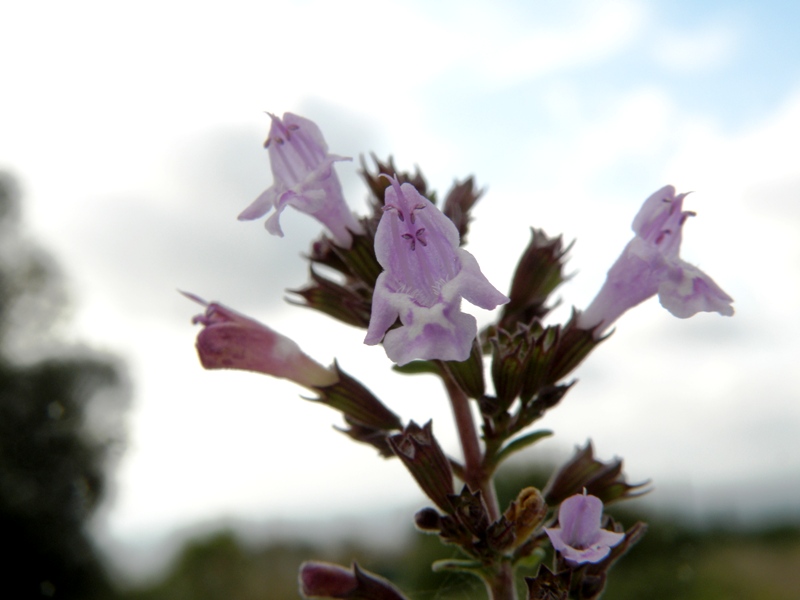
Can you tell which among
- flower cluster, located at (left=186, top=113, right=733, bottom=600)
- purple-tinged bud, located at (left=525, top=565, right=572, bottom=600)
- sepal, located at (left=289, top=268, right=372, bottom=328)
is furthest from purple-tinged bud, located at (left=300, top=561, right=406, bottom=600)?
sepal, located at (left=289, top=268, right=372, bottom=328)

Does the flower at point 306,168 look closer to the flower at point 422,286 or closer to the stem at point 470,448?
the flower at point 422,286

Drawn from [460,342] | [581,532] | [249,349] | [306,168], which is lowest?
[581,532]

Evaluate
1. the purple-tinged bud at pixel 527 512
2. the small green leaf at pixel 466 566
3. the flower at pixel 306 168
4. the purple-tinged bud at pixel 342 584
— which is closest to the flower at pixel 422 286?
A: the flower at pixel 306 168

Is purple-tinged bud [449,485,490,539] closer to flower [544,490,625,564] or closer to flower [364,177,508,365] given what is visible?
flower [544,490,625,564]

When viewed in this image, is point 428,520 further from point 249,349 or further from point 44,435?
point 44,435

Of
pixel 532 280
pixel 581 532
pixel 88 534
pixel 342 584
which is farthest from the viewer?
pixel 88 534

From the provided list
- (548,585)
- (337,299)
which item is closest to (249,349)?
(337,299)

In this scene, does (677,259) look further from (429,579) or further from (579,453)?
(429,579)
